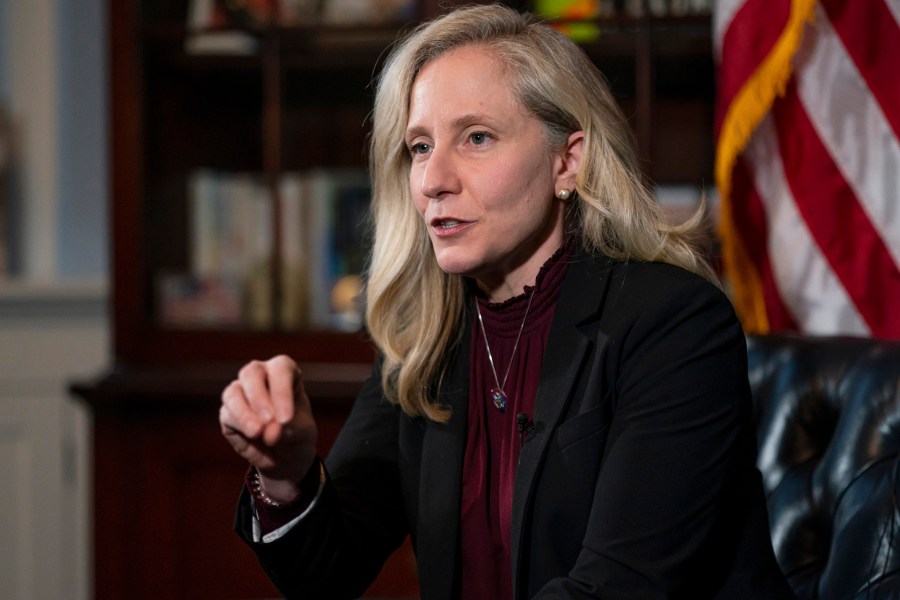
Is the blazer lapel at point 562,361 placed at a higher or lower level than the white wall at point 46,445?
higher

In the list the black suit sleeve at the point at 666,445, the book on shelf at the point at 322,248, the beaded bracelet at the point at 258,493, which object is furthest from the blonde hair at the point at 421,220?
the book on shelf at the point at 322,248

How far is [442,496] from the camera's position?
153 cm

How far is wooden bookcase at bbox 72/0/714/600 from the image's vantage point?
9.05 feet

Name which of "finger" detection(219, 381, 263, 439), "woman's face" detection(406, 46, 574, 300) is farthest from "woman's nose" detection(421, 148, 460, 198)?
"finger" detection(219, 381, 263, 439)

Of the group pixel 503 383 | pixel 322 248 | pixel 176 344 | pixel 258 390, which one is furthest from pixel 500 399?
pixel 176 344

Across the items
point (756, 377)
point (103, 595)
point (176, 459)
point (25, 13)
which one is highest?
point (25, 13)

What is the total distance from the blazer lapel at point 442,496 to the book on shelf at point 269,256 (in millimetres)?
1275

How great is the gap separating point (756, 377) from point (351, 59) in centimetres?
156

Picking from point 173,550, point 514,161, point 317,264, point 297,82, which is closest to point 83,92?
point 297,82

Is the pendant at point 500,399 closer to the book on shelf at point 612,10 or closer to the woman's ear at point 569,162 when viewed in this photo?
the woman's ear at point 569,162

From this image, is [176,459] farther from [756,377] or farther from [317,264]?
[756,377]

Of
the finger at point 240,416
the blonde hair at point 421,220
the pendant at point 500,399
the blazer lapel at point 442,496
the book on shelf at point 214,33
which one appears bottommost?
the blazer lapel at point 442,496

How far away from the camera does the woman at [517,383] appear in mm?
1317

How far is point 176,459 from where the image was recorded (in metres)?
2.80
